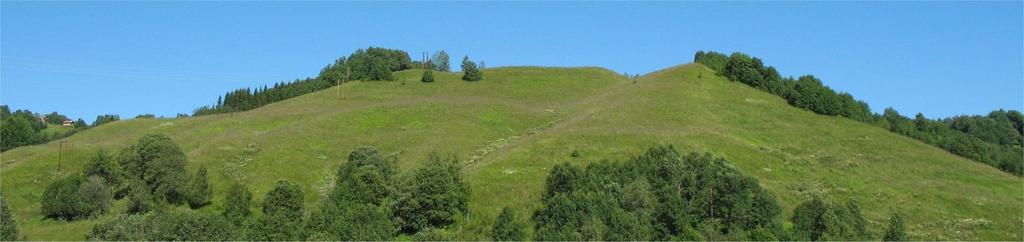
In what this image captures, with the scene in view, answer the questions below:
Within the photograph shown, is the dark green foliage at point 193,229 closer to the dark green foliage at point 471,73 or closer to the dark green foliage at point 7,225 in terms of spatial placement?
the dark green foliage at point 7,225

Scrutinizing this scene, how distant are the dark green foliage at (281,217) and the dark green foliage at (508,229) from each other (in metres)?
13.9

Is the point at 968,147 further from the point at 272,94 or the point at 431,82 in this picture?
the point at 272,94

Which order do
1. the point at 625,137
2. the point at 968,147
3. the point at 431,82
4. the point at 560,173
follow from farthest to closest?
1. the point at 431,82
2. the point at 968,147
3. the point at 625,137
4. the point at 560,173

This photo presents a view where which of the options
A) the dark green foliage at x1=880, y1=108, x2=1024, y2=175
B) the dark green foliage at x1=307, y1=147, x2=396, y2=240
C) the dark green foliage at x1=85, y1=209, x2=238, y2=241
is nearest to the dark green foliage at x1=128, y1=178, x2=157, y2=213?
the dark green foliage at x1=85, y1=209, x2=238, y2=241

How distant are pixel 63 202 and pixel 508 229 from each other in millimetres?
39000

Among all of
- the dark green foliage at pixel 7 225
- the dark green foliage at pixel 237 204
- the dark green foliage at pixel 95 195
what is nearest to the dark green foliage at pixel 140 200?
the dark green foliage at pixel 95 195

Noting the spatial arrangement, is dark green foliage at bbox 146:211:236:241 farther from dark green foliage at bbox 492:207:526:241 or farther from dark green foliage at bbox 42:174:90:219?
dark green foliage at bbox 492:207:526:241

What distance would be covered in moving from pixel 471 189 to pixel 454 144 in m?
24.2

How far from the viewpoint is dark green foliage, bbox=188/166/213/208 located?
3206 inches

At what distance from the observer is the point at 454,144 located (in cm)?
10238

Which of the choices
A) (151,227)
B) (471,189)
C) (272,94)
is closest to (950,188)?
(471,189)

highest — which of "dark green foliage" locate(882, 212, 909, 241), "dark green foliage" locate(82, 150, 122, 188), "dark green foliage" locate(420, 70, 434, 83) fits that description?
"dark green foliage" locate(420, 70, 434, 83)

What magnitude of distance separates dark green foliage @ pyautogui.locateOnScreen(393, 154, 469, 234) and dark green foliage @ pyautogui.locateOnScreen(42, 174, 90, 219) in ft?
90.1

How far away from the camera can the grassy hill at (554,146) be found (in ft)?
265
